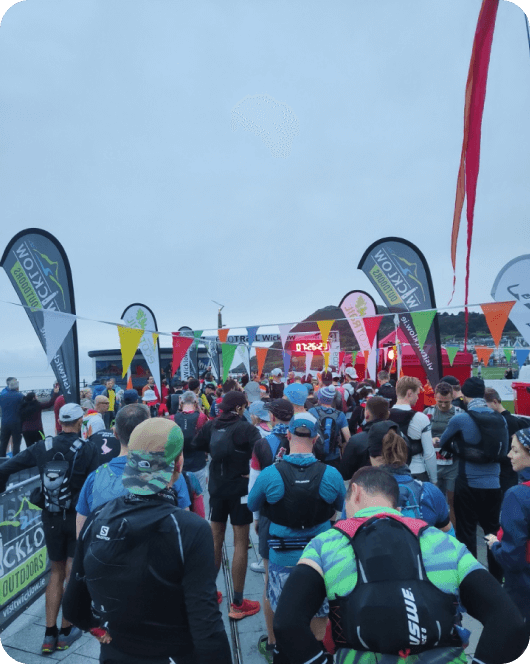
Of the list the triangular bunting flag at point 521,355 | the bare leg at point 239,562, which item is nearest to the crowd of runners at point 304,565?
the bare leg at point 239,562

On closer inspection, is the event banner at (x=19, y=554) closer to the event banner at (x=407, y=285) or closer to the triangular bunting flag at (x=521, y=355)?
the event banner at (x=407, y=285)

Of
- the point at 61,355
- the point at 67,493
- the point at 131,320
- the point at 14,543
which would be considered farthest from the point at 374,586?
the point at 131,320

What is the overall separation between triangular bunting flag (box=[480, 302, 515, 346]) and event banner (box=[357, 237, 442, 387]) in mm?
865

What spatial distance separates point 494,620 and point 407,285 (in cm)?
732

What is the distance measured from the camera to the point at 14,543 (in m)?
3.95

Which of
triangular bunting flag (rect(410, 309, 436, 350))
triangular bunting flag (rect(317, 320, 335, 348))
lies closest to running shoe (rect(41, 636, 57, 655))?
triangular bunting flag (rect(410, 309, 436, 350))

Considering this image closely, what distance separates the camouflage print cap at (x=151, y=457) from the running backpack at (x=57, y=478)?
1.89 meters

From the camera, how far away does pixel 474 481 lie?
13.4 feet

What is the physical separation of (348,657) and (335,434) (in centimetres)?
402

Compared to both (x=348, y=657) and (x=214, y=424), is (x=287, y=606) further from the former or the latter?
(x=214, y=424)

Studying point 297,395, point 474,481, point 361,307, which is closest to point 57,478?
point 297,395

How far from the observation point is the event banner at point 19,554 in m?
3.73

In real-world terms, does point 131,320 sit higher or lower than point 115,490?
higher

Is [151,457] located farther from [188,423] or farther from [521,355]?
[521,355]
